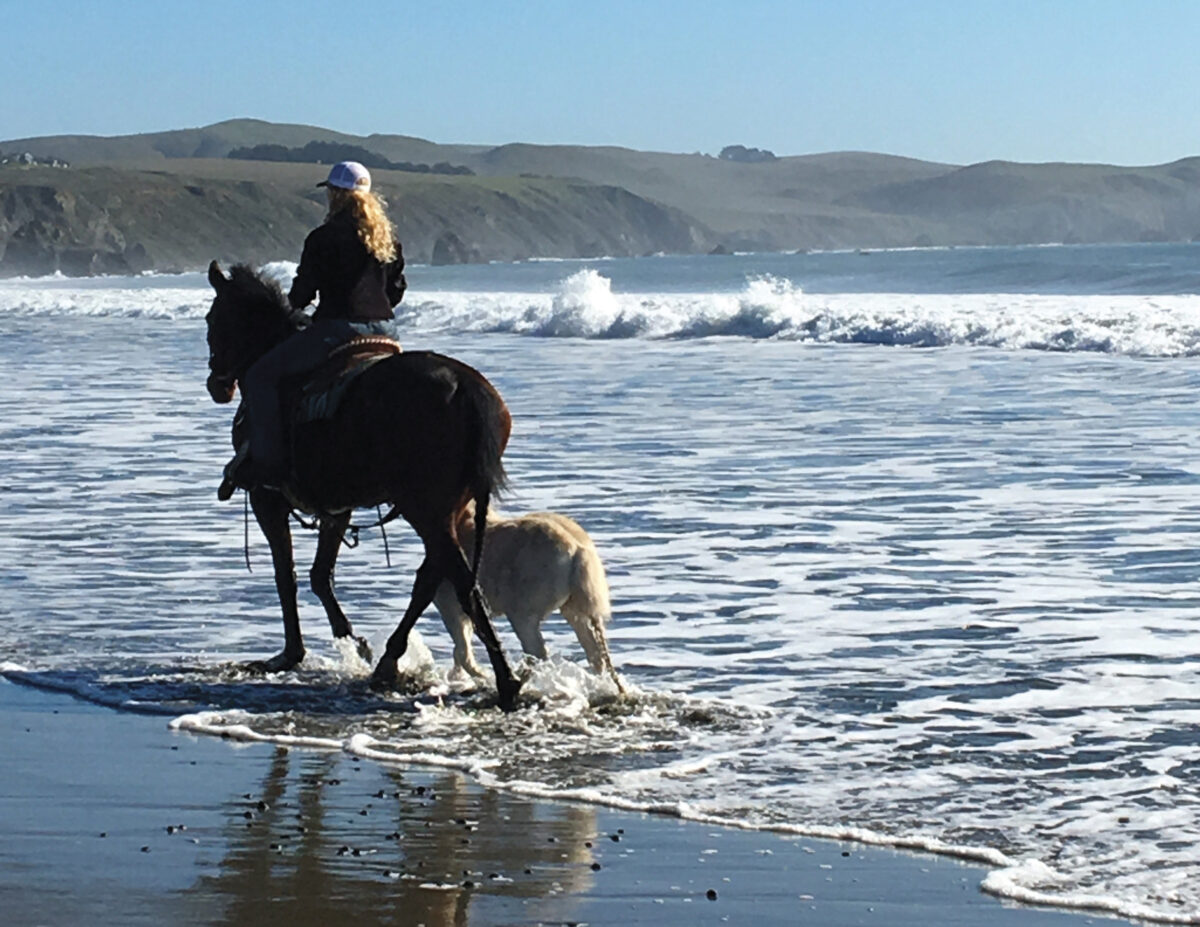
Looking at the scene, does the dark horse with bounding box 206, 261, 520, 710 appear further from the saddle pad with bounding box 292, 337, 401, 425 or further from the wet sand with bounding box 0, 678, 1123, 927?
the wet sand with bounding box 0, 678, 1123, 927

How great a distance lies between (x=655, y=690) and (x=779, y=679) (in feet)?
1.80

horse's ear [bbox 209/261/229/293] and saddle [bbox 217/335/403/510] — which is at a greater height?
horse's ear [bbox 209/261/229/293]

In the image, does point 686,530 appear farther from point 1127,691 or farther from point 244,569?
point 1127,691

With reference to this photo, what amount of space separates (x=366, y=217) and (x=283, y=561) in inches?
64.8

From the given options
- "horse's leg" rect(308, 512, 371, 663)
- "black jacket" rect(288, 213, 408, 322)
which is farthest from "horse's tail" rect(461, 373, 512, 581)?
"horse's leg" rect(308, 512, 371, 663)

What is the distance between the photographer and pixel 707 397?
927 inches

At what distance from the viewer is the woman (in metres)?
8.45

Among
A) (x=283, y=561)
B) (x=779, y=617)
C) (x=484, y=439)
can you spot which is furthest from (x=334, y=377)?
(x=779, y=617)

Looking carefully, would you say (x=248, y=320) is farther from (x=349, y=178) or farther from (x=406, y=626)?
(x=406, y=626)

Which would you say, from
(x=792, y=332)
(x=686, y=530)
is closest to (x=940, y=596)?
(x=686, y=530)

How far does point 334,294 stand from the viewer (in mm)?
8539

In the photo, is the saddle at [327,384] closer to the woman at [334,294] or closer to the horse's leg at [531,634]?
the woman at [334,294]

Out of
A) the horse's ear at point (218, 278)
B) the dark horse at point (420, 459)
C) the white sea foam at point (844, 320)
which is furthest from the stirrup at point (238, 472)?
the white sea foam at point (844, 320)

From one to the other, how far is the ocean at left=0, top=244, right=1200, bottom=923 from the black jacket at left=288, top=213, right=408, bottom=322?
4.98 feet
